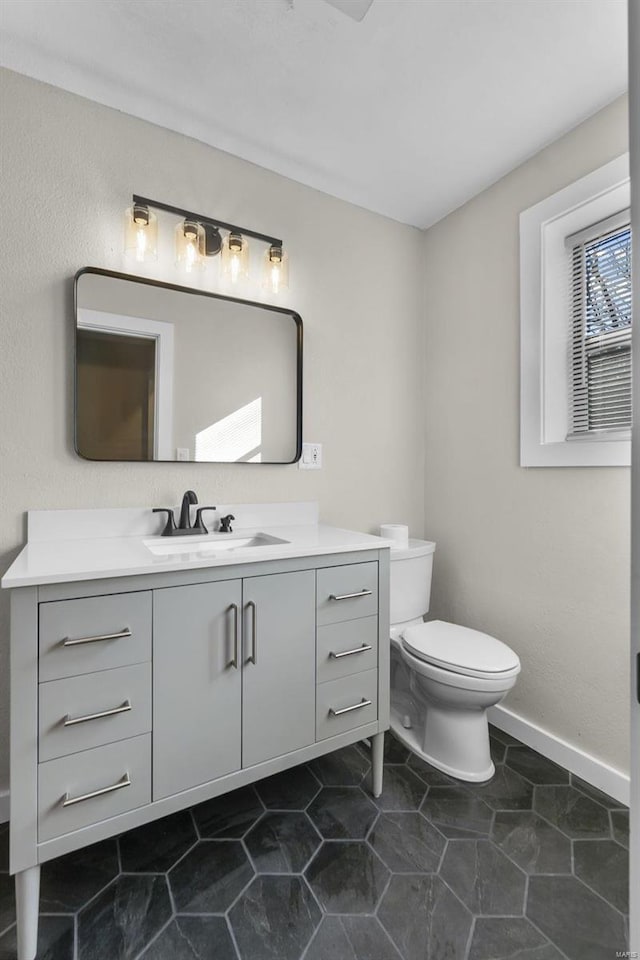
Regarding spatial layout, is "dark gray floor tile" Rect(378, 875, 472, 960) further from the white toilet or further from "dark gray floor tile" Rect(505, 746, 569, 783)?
"dark gray floor tile" Rect(505, 746, 569, 783)

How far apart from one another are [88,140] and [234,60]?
0.58 m

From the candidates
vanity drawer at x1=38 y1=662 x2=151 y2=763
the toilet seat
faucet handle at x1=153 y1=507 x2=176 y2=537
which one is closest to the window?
the toilet seat

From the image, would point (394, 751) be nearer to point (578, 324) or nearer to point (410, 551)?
point (410, 551)

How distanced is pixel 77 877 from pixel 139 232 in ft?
6.69

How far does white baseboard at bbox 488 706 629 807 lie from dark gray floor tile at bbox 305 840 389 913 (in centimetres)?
86

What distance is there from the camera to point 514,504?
2008 mm

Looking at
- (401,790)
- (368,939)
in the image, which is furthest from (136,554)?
(401,790)

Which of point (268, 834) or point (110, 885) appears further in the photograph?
point (268, 834)

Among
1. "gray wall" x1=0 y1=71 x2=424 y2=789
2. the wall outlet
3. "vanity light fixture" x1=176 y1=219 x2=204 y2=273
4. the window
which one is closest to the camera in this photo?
"gray wall" x1=0 y1=71 x2=424 y2=789

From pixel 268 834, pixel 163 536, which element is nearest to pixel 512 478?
pixel 163 536

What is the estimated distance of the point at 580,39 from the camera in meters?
1.43

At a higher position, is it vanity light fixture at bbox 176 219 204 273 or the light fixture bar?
the light fixture bar

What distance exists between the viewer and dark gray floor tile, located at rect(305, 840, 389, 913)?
4.04 feet

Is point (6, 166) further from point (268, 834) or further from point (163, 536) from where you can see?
point (268, 834)
